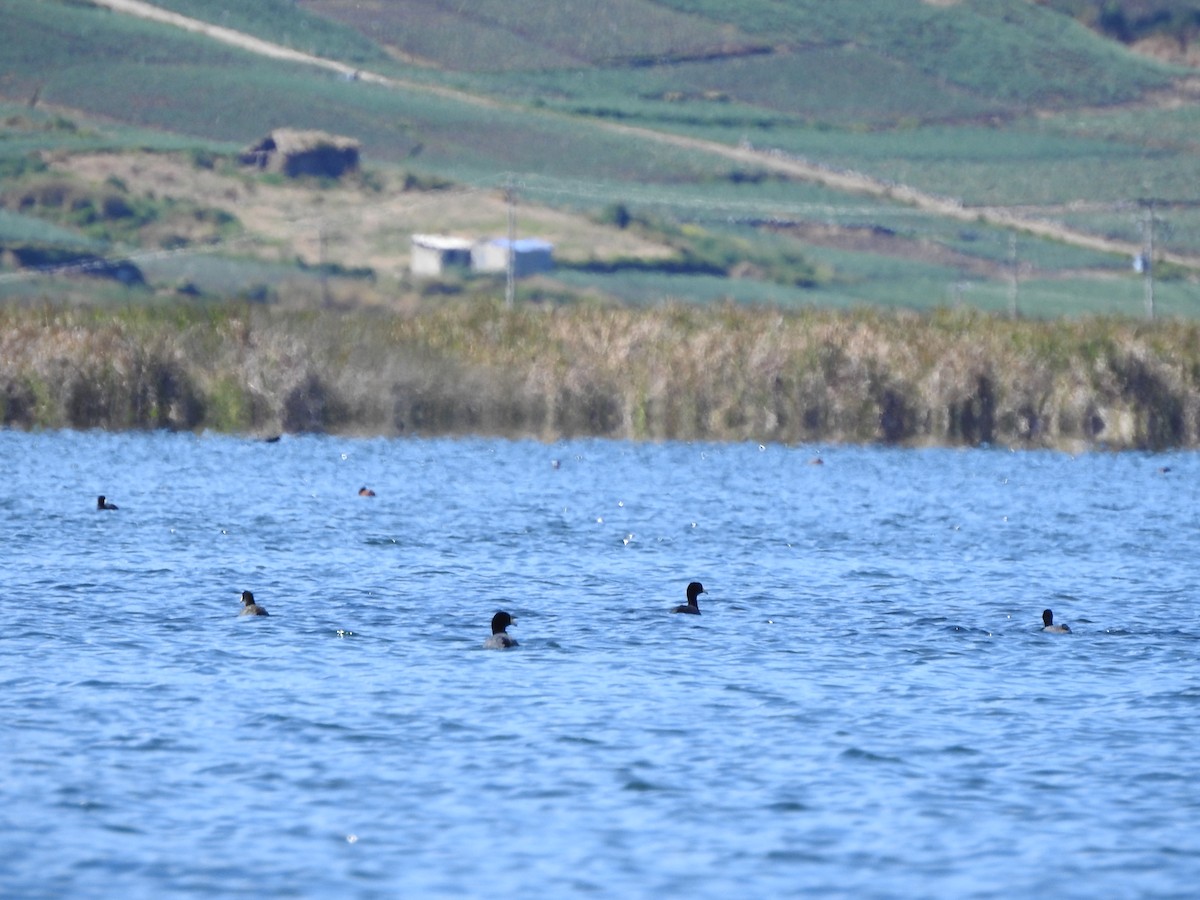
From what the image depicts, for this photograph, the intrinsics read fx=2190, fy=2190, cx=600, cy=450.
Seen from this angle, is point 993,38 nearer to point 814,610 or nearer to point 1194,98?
point 1194,98

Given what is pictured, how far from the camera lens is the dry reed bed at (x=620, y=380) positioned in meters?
45.4

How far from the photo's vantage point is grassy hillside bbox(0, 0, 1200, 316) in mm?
124812

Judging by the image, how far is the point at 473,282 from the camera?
117000 mm

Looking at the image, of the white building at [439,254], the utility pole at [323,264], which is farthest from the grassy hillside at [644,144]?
the white building at [439,254]

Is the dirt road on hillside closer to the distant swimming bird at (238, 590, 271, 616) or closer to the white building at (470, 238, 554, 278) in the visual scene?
the white building at (470, 238, 554, 278)

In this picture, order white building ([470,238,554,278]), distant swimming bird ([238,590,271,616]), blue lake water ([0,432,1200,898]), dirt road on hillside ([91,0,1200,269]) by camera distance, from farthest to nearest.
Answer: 1. dirt road on hillside ([91,0,1200,269])
2. white building ([470,238,554,278])
3. distant swimming bird ([238,590,271,616])
4. blue lake water ([0,432,1200,898])

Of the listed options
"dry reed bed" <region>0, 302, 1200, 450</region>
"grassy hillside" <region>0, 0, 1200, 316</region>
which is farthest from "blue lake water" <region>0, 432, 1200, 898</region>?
"grassy hillside" <region>0, 0, 1200, 316</region>

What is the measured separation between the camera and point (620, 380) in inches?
1820

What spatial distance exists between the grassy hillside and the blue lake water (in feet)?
222

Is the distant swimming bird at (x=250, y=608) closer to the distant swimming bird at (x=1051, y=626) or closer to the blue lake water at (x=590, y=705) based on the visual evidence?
the blue lake water at (x=590, y=705)

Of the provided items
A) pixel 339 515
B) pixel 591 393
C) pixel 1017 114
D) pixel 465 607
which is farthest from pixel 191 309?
pixel 1017 114

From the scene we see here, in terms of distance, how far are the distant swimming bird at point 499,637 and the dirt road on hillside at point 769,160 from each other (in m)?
116

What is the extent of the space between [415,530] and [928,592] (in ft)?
29.3

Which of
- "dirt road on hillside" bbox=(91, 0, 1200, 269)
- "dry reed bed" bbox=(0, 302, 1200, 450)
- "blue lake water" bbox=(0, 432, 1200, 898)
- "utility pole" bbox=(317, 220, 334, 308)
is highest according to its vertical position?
"dirt road on hillside" bbox=(91, 0, 1200, 269)
